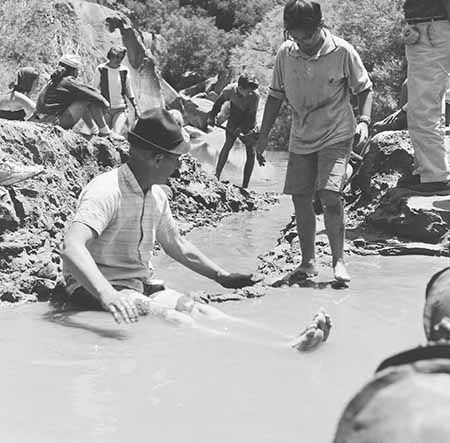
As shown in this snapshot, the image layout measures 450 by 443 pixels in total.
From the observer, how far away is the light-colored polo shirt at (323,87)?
5.32m

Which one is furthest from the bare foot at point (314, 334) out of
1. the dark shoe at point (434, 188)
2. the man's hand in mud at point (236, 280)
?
the dark shoe at point (434, 188)

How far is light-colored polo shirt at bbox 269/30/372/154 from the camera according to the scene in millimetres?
5320

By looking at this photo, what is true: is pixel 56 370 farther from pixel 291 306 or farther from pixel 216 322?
pixel 291 306

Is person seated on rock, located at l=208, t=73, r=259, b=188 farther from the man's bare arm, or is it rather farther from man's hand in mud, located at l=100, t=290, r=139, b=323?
man's hand in mud, located at l=100, t=290, r=139, b=323

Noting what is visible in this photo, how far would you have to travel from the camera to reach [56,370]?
11.8 feet

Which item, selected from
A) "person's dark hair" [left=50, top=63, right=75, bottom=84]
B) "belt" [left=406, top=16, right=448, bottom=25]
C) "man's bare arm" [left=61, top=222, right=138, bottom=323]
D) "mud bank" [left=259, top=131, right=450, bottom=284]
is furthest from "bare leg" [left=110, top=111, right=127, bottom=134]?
"man's bare arm" [left=61, top=222, right=138, bottom=323]

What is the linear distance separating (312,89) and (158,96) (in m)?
16.1

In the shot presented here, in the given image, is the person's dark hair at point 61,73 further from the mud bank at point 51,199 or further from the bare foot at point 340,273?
the bare foot at point 340,273

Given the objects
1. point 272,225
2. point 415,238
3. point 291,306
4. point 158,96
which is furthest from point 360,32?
point 291,306

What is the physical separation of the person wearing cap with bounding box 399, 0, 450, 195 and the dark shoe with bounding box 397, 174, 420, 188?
13.4 inches

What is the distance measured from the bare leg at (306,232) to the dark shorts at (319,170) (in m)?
0.07

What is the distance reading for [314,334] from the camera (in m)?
3.74

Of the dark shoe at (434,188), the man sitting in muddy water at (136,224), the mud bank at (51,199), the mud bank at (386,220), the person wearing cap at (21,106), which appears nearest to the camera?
the man sitting in muddy water at (136,224)

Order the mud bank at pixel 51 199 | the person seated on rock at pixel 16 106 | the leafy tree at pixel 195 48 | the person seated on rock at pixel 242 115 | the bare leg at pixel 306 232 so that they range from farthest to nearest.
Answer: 1. the leafy tree at pixel 195 48
2. the person seated on rock at pixel 242 115
3. the person seated on rock at pixel 16 106
4. the bare leg at pixel 306 232
5. the mud bank at pixel 51 199
